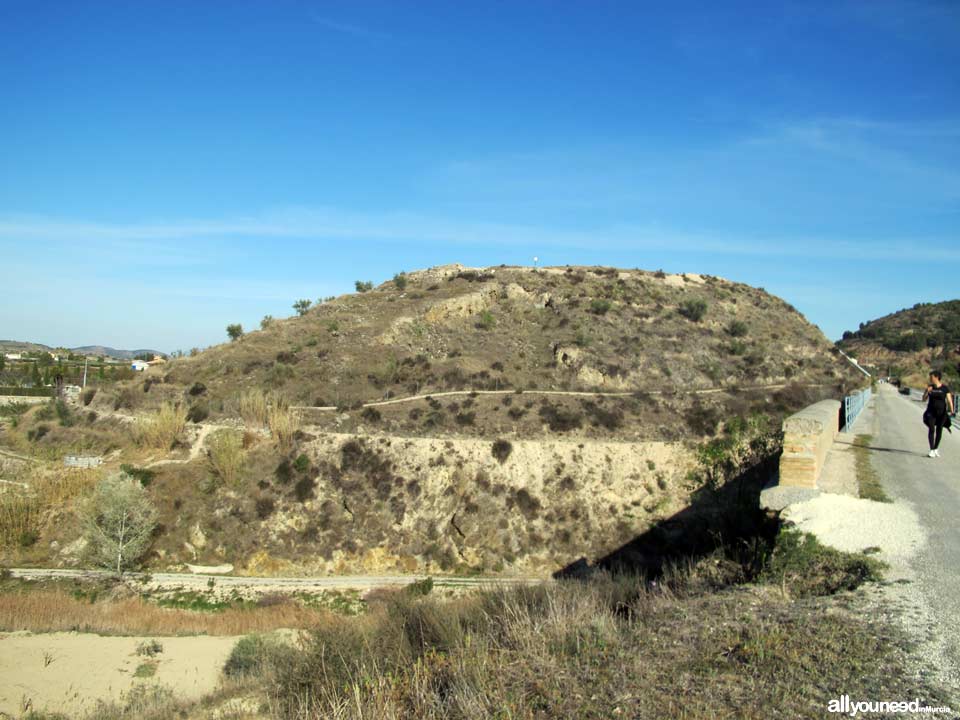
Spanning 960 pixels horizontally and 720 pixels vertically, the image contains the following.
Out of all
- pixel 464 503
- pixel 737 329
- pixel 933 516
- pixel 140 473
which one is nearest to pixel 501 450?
pixel 464 503

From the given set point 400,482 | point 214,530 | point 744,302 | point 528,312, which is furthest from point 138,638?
point 744,302

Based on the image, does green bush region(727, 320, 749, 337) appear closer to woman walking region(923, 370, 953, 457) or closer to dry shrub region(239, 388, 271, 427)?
dry shrub region(239, 388, 271, 427)

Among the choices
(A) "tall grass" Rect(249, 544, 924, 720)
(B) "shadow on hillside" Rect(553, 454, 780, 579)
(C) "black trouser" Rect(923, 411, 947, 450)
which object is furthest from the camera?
(B) "shadow on hillside" Rect(553, 454, 780, 579)

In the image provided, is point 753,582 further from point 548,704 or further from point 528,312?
point 528,312

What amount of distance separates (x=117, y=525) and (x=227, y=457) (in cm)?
607

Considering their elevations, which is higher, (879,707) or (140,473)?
(879,707)

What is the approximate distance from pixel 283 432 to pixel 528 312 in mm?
26679

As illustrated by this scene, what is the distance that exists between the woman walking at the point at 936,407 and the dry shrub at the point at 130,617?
14.5 metres

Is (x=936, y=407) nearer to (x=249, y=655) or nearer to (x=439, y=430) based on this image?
(x=249, y=655)

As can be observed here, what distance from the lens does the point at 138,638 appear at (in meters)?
16.6

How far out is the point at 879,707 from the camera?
4469 millimetres

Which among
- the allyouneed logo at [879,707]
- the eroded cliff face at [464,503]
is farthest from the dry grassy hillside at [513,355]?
the allyouneed logo at [879,707]

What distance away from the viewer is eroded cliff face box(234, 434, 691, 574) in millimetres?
26172

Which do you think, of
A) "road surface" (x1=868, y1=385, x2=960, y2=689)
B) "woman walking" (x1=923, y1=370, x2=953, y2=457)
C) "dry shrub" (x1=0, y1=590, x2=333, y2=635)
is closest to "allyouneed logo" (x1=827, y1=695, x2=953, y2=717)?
"road surface" (x1=868, y1=385, x2=960, y2=689)
